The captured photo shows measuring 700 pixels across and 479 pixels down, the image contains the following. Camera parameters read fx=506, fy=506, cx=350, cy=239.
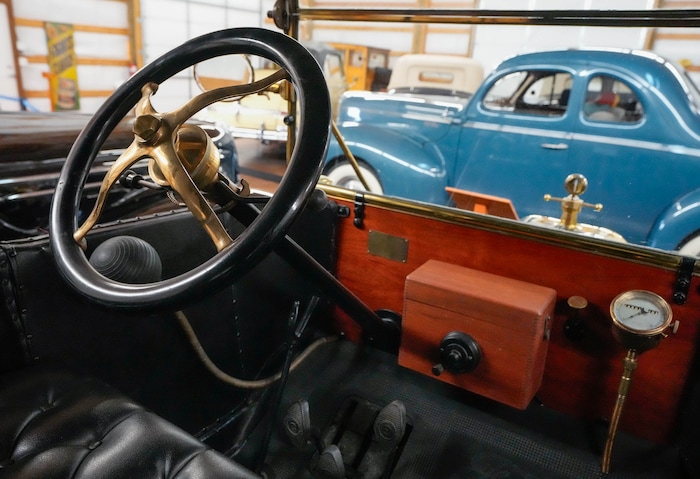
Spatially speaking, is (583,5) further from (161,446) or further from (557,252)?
(161,446)

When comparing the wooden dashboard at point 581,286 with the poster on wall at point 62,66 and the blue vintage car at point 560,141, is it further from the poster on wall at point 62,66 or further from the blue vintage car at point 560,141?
the poster on wall at point 62,66

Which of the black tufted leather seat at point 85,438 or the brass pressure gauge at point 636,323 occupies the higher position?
the brass pressure gauge at point 636,323

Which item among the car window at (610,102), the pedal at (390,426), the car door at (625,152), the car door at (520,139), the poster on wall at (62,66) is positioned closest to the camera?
the pedal at (390,426)

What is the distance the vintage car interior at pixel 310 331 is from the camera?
2.90 feet

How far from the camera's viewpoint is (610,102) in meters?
3.40

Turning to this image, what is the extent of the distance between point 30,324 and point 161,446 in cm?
41

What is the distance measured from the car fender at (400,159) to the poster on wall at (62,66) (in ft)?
21.7

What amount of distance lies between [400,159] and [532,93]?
1.08 m

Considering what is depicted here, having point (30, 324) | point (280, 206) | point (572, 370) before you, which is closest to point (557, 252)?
point (572, 370)

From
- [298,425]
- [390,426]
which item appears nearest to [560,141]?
[390,426]

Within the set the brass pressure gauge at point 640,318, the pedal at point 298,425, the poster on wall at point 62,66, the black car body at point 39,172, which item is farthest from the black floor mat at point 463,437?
the poster on wall at point 62,66

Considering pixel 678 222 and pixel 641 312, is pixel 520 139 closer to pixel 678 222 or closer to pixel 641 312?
pixel 678 222

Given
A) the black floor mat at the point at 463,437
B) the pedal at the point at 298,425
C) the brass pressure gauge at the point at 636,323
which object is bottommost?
the black floor mat at the point at 463,437

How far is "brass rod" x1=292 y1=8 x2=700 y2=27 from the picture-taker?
119 centimetres
